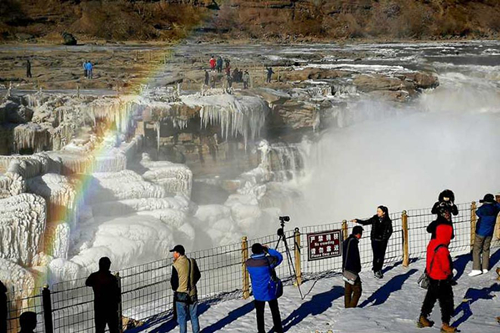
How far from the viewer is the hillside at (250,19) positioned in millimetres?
50344

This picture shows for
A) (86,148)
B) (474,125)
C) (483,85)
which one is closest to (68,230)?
(86,148)

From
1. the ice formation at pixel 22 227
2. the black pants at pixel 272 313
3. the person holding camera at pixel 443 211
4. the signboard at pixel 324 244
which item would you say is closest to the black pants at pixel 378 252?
the signboard at pixel 324 244

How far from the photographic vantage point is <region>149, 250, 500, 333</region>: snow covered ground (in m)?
7.80

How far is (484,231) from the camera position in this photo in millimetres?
9305

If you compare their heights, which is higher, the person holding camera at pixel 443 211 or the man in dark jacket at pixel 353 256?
the person holding camera at pixel 443 211

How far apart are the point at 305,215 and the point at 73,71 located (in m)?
12.0

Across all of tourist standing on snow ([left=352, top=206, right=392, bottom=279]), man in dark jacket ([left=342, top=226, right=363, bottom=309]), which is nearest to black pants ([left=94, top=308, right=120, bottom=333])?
man in dark jacket ([left=342, top=226, right=363, bottom=309])

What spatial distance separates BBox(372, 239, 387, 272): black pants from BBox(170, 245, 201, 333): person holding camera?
2925 mm

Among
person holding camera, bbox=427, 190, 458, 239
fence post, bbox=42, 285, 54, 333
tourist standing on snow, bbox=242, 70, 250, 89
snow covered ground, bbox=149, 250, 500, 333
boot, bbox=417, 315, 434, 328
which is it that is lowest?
snow covered ground, bbox=149, 250, 500, 333

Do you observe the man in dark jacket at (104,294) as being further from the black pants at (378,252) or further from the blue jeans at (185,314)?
the black pants at (378,252)

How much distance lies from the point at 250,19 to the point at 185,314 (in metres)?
54.9

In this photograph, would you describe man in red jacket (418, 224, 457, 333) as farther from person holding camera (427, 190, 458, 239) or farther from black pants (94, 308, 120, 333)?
black pants (94, 308, 120, 333)

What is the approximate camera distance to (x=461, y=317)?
26.1ft

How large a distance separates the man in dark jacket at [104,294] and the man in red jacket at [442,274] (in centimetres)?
325
